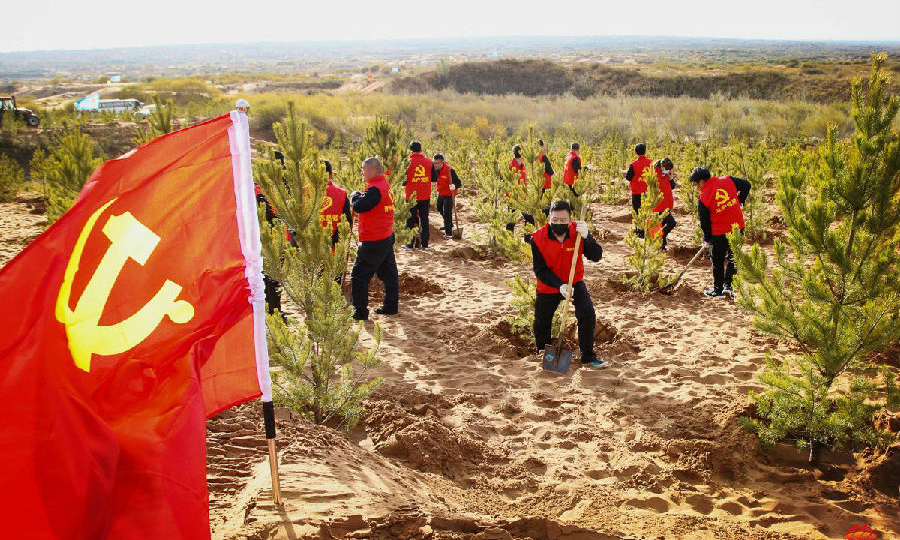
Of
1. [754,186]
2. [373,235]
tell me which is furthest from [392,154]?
[754,186]

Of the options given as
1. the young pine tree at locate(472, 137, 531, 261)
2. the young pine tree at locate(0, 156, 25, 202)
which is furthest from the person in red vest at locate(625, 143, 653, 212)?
the young pine tree at locate(0, 156, 25, 202)

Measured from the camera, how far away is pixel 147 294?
117 inches

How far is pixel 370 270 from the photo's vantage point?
7.65m

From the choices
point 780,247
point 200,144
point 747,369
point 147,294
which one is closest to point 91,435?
point 147,294

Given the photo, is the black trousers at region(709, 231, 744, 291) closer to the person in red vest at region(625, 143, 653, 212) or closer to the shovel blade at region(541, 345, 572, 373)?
the person in red vest at region(625, 143, 653, 212)

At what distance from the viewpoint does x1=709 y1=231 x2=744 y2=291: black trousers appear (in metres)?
8.12

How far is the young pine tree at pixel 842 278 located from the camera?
404 cm

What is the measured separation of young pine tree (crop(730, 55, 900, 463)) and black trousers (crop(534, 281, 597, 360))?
Result: 1678 millimetres

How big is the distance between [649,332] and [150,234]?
18.6 ft

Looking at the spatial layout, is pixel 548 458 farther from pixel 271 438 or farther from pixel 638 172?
pixel 638 172

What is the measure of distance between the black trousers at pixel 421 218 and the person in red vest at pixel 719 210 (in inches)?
189

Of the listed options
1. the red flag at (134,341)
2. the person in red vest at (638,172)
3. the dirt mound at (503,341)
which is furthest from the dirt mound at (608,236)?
the red flag at (134,341)

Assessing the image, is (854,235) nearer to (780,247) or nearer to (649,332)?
(780,247)

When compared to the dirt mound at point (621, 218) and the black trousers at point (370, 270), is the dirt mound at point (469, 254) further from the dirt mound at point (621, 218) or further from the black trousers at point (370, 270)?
the dirt mound at point (621, 218)
